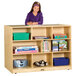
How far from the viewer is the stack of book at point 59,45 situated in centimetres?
834

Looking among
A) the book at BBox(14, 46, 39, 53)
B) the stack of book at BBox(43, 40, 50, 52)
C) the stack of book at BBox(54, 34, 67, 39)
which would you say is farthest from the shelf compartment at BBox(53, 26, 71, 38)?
the book at BBox(14, 46, 39, 53)

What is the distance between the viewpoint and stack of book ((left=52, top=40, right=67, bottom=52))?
8.34m

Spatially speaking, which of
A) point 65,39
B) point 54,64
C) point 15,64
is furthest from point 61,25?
point 15,64

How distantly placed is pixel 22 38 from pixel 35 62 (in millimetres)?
779

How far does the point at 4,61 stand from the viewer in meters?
8.69

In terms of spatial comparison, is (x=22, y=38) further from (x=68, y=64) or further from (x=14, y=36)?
(x=68, y=64)

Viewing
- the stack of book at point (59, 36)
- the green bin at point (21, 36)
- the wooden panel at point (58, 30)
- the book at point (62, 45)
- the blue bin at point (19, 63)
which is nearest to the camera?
the green bin at point (21, 36)

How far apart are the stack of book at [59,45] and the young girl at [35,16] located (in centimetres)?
69

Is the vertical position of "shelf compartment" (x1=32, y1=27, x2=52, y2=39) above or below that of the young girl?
below

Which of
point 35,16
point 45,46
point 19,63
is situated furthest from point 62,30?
point 19,63

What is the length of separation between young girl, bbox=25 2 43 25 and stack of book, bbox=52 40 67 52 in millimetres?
690

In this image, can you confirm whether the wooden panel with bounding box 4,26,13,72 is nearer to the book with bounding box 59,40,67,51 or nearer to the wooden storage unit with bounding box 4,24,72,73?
the wooden storage unit with bounding box 4,24,72,73

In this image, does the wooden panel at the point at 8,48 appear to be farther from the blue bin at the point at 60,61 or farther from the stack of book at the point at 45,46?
the blue bin at the point at 60,61

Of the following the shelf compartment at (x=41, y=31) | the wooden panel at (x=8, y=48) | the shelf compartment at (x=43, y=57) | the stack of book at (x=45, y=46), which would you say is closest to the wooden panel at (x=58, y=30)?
the shelf compartment at (x=41, y=31)
